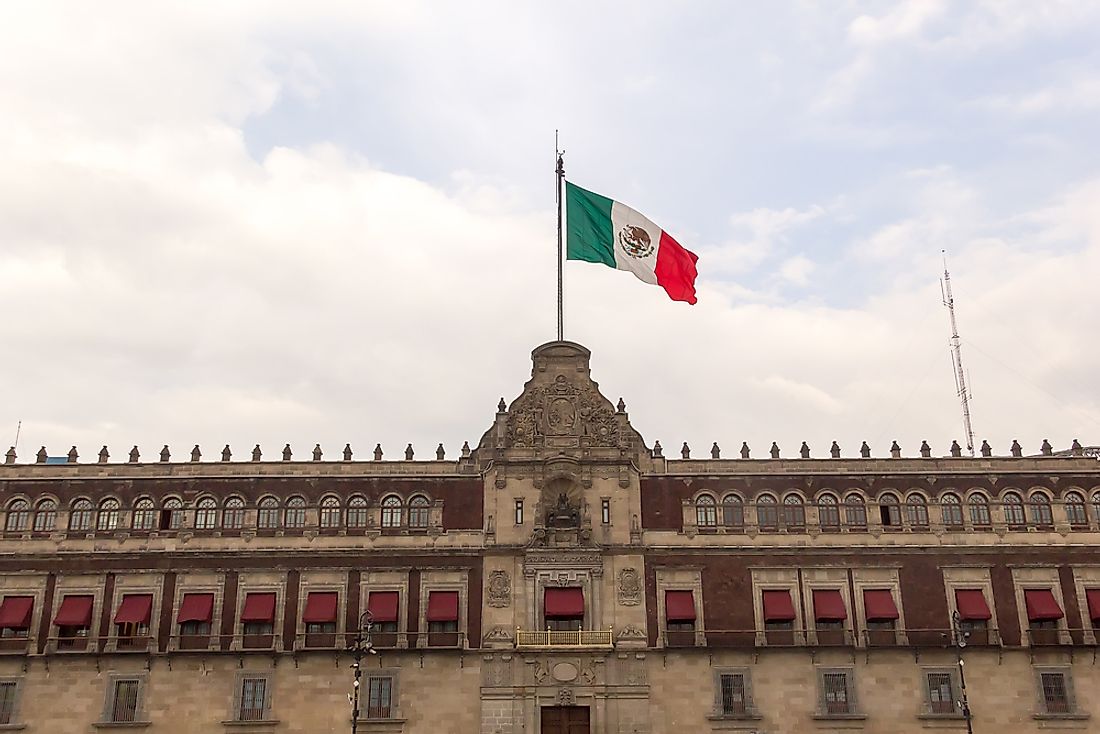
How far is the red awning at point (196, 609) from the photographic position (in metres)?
49.5

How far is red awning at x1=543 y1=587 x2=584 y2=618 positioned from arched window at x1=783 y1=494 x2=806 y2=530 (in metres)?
11.1

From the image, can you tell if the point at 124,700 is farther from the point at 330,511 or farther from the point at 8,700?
the point at 330,511

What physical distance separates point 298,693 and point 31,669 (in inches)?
508

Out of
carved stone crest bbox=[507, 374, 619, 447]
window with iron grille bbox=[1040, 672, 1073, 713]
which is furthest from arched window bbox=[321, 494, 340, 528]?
window with iron grille bbox=[1040, 672, 1073, 713]

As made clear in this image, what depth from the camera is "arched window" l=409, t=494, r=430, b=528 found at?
2042 inches

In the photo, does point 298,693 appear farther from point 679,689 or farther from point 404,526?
point 679,689

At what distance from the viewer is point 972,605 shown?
50.1 meters

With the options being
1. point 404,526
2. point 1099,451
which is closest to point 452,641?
point 404,526

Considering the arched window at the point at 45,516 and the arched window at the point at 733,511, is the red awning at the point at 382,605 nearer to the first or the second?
the arched window at the point at 45,516

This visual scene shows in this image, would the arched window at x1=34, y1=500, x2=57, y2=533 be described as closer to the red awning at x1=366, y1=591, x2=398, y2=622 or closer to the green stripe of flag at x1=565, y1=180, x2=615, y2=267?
the red awning at x1=366, y1=591, x2=398, y2=622

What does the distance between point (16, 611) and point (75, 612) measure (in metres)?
2.94

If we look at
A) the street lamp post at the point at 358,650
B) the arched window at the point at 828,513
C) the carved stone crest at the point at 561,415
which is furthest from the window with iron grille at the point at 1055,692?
the street lamp post at the point at 358,650

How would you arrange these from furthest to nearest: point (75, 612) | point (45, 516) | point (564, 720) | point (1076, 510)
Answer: point (1076, 510) < point (45, 516) < point (75, 612) < point (564, 720)

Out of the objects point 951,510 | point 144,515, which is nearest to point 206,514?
point 144,515
